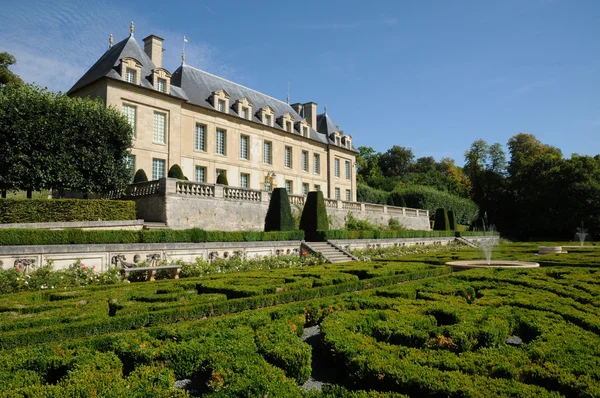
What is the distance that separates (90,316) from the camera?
5.70 m

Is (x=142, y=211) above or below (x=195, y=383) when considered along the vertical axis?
above

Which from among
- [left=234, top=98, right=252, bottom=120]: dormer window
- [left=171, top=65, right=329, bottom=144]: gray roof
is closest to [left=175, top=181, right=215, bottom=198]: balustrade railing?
[left=171, top=65, right=329, bottom=144]: gray roof

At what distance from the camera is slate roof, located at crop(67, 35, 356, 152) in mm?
23438

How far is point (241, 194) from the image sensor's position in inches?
827

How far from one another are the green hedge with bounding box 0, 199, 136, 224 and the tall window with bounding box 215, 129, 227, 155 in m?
11.4

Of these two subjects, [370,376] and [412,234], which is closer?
[370,376]

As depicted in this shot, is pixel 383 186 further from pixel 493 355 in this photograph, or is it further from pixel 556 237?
pixel 493 355

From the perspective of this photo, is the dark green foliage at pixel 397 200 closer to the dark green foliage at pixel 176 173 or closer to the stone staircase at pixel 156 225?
the dark green foliage at pixel 176 173

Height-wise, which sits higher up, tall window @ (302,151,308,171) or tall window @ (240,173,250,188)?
tall window @ (302,151,308,171)

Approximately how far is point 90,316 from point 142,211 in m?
14.2

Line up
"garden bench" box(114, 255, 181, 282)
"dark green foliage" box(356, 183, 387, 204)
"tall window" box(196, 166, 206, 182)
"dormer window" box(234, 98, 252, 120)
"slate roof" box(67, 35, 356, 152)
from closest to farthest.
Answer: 1. "garden bench" box(114, 255, 181, 282)
2. "slate roof" box(67, 35, 356, 152)
3. "tall window" box(196, 166, 206, 182)
4. "dormer window" box(234, 98, 252, 120)
5. "dark green foliage" box(356, 183, 387, 204)

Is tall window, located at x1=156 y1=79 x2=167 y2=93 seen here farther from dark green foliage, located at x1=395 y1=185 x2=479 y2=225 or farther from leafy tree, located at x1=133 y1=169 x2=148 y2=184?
dark green foliage, located at x1=395 y1=185 x2=479 y2=225

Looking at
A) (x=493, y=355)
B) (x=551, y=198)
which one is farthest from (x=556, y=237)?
(x=493, y=355)

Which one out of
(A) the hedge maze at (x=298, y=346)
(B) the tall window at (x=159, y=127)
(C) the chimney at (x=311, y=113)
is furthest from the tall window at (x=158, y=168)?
(C) the chimney at (x=311, y=113)
